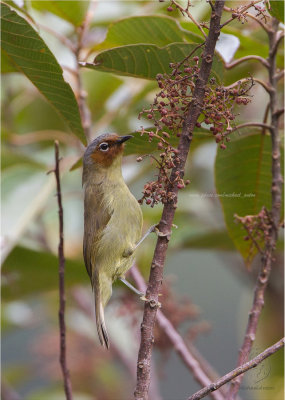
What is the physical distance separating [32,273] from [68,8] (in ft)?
4.31

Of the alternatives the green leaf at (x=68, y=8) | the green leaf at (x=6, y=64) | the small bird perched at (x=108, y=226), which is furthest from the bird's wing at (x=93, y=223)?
the green leaf at (x=68, y=8)

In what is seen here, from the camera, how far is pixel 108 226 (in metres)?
2.82

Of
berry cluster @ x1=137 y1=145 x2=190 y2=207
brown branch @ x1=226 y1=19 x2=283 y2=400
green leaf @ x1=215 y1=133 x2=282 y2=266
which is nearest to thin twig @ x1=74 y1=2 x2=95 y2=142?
green leaf @ x1=215 y1=133 x2=282 y2=266

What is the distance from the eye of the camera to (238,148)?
2459 mm

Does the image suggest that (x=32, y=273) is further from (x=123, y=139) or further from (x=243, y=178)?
(x=243, y=178)

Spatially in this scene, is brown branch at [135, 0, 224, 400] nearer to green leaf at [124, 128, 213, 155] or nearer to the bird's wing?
green leaf at [124, 128, 213, 155]

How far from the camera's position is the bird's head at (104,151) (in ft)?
9.37

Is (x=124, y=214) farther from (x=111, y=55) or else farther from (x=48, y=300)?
(x=48, y=300)

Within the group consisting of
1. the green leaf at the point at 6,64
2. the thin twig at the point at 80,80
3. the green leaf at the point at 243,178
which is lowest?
the green leaf at the point at 243,178

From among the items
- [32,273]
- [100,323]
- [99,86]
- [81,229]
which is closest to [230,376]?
[100,323]

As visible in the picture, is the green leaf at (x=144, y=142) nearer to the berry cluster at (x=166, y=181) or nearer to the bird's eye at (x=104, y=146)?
the bird's eye at (x=104, y=146)

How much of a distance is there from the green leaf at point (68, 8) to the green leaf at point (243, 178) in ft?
3.51

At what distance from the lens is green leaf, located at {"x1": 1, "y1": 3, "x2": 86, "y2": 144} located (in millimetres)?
2031

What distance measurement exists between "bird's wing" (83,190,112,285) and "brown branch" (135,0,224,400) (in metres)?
1.15
